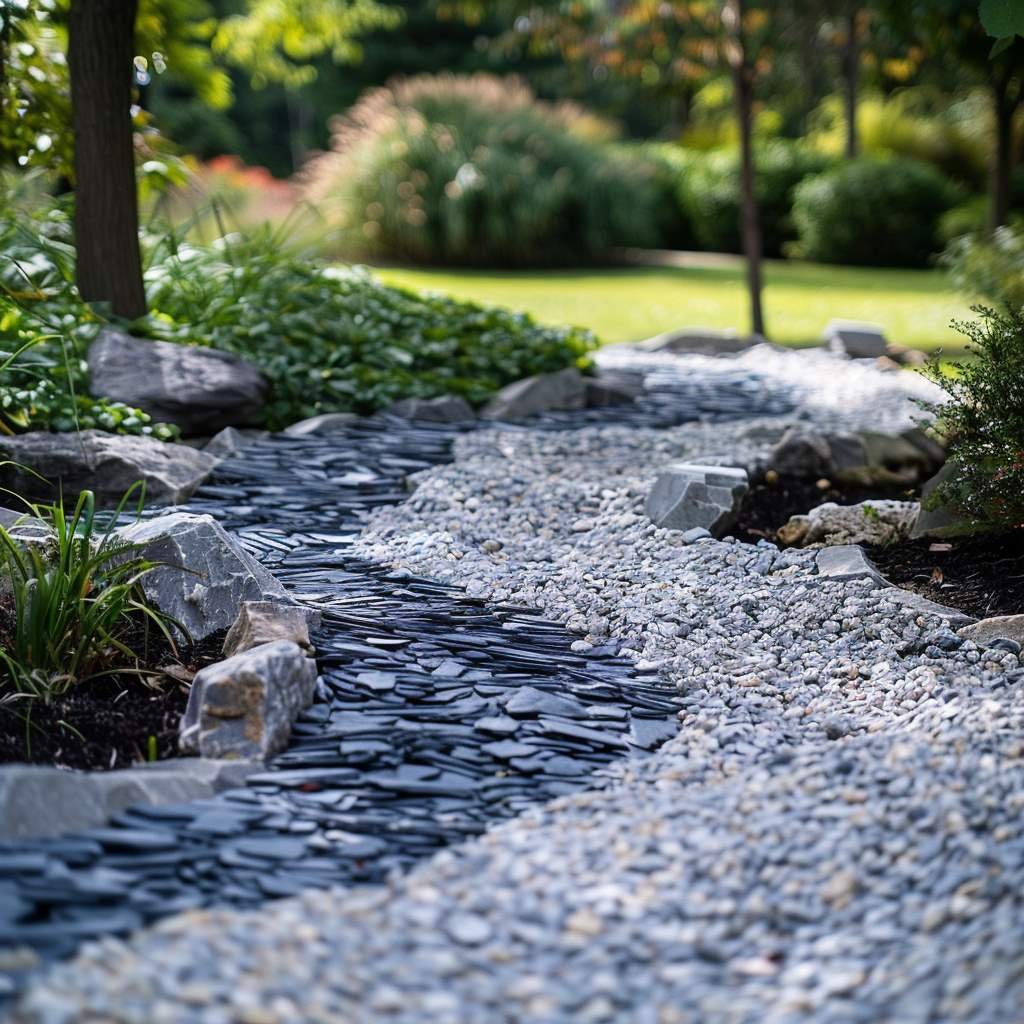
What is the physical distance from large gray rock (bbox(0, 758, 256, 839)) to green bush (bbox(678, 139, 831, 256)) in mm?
14861

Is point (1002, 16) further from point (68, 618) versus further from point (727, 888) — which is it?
point (68, 618)

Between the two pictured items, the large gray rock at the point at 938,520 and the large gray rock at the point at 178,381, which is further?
the large gray rock at the point at 178,381

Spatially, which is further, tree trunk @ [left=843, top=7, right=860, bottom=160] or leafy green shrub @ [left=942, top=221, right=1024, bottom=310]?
tree trunk @ [left=843, top=7, right=860, bottom=160]

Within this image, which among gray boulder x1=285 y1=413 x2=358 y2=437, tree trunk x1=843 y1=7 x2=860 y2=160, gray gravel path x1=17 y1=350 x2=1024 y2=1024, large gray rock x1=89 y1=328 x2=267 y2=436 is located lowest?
gray gravel path x1=17 y1=350 x2=1024 y2=1024

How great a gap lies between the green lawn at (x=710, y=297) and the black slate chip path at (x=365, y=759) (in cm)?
568

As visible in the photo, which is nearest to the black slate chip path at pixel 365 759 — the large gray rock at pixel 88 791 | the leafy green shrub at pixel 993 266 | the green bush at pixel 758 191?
the large gray rock at pixel 88 791

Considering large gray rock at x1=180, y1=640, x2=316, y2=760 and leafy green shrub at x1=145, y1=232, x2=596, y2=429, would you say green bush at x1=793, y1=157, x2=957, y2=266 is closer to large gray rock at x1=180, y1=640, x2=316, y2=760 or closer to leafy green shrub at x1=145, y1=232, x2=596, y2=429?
leafy green shrub at x1=145, y1=232, x2=596, y2=429

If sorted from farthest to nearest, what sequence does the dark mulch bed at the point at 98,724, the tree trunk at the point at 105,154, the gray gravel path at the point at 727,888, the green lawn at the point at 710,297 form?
1. the green lawn at the point at 710,297
2. the tree trunk at the point at 105,154
3. the dark mulch bed at the point at 98,724
4. the gray gravel path at the point at 727,888

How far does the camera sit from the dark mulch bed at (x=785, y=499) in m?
4.34

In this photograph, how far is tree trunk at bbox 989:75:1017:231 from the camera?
792 cm

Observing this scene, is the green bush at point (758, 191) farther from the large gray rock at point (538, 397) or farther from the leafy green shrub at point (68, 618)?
the leafy green shrub at point (68, 618)

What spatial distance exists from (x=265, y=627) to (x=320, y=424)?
2609mm

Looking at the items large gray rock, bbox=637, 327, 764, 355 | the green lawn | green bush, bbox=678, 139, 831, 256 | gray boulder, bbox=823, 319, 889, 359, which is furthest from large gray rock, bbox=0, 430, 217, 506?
green bush, bbox=678, 139, 831, 256

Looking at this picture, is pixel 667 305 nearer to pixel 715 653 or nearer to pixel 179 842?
pixel 715 653
